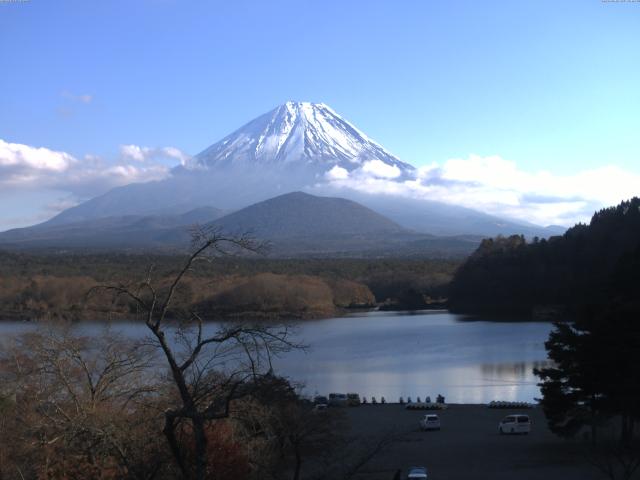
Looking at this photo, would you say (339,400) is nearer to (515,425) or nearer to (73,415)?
(515,425)

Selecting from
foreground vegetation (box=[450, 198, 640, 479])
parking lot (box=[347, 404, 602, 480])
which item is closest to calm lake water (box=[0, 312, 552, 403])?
foreground vegetation (box=[450, 198, 640, 479])

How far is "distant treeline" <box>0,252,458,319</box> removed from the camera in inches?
1180

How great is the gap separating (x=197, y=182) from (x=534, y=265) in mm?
104971

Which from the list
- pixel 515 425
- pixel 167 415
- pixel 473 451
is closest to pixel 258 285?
pixel 515 425

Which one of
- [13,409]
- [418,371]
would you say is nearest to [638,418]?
[13,409]

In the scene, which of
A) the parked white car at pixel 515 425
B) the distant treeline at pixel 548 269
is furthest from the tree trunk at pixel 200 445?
the distant treeline at pixel 548 269

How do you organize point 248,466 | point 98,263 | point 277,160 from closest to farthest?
1. point 248,466
2. point 98,263
3. point 277,160

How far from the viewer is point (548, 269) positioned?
3631 cm

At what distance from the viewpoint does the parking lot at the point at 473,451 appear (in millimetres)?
8500

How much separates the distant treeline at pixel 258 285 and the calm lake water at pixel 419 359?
342 centimetres

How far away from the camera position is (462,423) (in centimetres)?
1252

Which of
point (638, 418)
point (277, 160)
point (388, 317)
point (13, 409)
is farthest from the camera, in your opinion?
point (277, 160)

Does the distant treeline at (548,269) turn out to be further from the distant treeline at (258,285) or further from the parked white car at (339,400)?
the parked white car at (339,400)

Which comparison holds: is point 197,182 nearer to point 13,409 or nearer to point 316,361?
point 316,361
